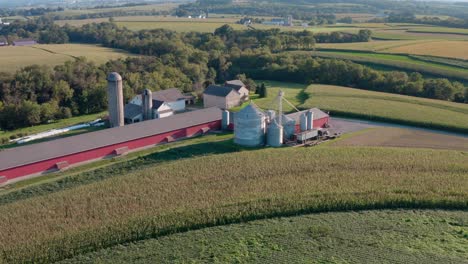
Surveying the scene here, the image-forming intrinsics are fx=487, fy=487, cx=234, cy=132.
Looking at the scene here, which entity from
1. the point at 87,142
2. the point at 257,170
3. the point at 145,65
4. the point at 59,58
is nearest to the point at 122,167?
the point at 87,142

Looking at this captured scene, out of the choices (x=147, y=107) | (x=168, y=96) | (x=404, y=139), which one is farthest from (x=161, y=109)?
(x=404, y=139)

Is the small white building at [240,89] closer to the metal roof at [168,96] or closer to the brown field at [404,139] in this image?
the metal roof at [168,96]

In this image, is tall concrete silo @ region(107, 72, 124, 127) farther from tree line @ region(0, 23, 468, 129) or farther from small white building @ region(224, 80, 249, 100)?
small white building @ region(224, 80, 249, 100)

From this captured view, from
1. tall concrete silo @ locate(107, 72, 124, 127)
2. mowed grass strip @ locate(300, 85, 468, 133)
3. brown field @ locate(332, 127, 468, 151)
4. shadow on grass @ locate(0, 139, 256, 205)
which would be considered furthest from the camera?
mowed grass strip @ locate(300, 85, 468, 133)

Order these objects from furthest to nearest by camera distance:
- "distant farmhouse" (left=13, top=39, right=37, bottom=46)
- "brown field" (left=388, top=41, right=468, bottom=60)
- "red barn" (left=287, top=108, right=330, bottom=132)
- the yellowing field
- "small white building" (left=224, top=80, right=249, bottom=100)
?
"distant farmhouse" (left=13, top=39, right=37, bottom=46)
"brown field" (left=388, top=41, right=468, bottom=60)
the yellowing field
"small white building" (left=224, top=80, right=249, bottom=100)
"red barn" (left=287, top=108, right=330, bottom=132)

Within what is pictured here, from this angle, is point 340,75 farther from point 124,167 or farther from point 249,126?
point 124,167

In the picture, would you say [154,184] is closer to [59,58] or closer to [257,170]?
[257,170]

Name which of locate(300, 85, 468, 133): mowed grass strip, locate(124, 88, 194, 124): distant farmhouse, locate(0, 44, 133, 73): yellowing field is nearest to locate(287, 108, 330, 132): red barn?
locate(300, 85, 468, 133): mowed grass strip
